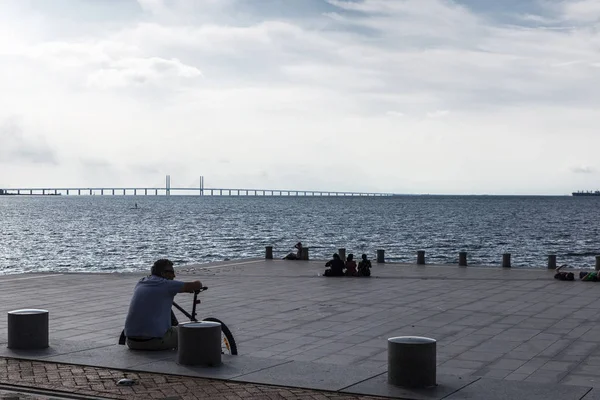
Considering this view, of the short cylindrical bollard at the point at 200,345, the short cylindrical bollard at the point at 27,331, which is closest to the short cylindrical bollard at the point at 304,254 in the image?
the short cylindrical bollard at the point at 27,331

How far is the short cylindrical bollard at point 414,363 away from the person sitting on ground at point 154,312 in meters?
3.19

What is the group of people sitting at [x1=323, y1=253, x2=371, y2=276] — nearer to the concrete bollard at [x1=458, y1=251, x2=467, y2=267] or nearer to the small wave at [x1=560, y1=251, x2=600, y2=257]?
the concrete bollard at [x1=458, y1=251, x2=467, y2=267]

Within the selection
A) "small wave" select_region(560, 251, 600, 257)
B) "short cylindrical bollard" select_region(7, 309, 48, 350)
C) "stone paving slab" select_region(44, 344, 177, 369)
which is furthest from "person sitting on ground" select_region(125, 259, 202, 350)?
"small wave" select_region(560, 251, 600, 257)

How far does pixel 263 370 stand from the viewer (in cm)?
1026

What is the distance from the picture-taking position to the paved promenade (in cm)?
985

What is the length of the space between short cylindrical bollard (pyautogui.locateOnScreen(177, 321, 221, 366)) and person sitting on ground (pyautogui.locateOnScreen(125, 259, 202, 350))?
777mm

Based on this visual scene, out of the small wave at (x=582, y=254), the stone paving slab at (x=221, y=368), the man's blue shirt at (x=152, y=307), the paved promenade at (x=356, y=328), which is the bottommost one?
the small wave at (x=582, y=254)

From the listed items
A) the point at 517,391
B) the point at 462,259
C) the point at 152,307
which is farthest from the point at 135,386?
the point at 462,259

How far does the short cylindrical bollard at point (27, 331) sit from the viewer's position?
11.5 metres

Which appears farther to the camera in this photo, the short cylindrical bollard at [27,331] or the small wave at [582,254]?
the small wave at [582,254]

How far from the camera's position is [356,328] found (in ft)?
47.3

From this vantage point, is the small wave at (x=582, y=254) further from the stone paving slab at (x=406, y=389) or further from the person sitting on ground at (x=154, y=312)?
the stone paving slab at (x=406, y=389)

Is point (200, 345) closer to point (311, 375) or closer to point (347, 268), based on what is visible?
point (311, 375)

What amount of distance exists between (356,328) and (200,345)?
463cm
